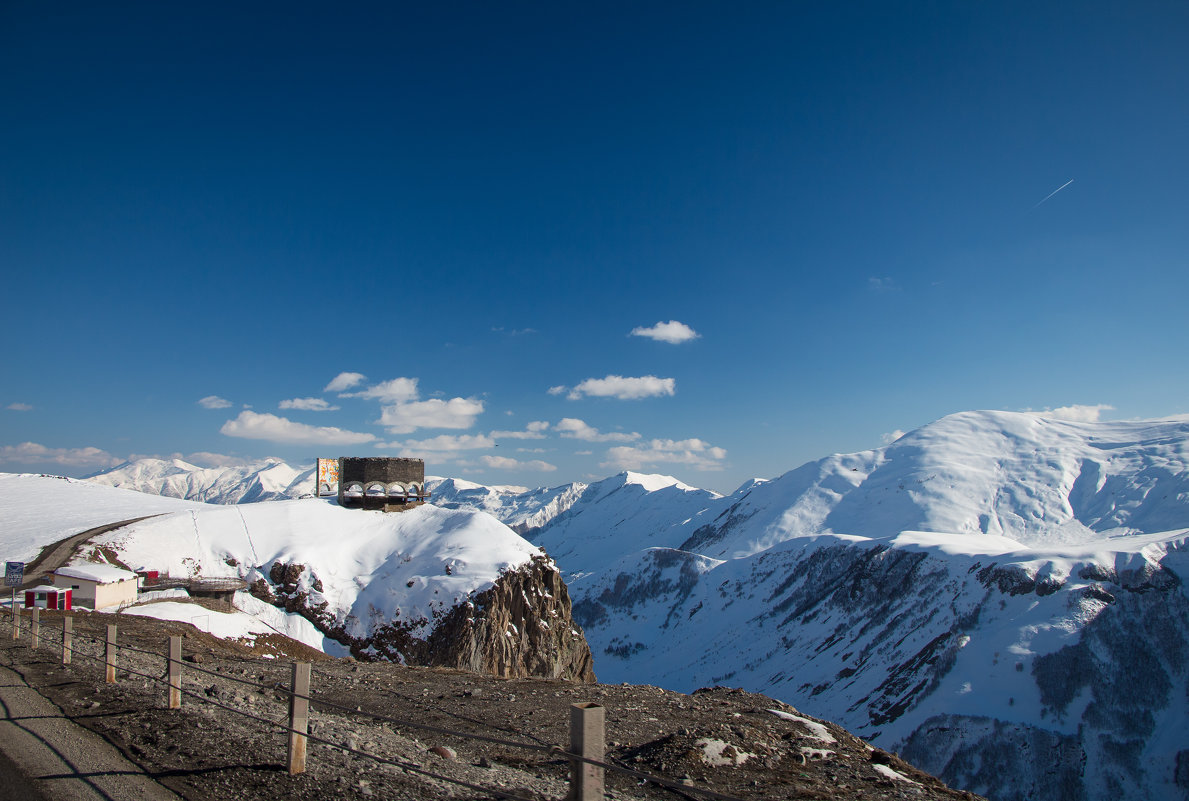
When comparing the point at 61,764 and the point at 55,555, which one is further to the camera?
the point at 55,555

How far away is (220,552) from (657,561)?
15529cm

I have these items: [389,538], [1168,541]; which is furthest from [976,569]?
[389,538]

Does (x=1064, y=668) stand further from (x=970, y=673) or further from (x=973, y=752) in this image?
(x=973, y=752)

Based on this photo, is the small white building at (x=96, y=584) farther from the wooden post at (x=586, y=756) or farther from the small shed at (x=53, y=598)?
the wooden post at (x=586, y=756)

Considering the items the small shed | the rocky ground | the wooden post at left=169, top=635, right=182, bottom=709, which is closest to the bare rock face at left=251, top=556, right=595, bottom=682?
the small shed

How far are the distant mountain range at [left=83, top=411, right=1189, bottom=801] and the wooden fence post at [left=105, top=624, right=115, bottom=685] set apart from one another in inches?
2792

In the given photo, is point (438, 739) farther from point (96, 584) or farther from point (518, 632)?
point (518, 632)

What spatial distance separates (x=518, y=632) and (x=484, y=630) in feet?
15.8

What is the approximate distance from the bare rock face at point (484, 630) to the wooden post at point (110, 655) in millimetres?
32727

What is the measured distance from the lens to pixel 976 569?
86562 millimetres

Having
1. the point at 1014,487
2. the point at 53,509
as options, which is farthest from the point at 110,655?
the point at 1014,487

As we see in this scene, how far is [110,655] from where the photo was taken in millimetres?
12672

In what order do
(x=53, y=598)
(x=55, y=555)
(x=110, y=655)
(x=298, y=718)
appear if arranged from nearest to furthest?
1. (x=298, y=718)
2. (x=110, y=655)
3. (x=53, y=598)
4. (x=55, y=555)

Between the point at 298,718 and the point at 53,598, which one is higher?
the point at 298,718
